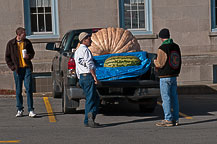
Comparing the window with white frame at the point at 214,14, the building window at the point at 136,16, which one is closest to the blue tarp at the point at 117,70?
the building window at the point at 136,16

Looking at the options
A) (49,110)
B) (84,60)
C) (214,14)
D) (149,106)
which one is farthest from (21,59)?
(214,14)

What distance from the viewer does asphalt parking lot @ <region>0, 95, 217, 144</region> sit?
7.89 m

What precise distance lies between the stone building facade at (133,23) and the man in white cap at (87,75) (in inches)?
307

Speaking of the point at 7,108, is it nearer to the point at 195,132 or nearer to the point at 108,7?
the point at 195,132

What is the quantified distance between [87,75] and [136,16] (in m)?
8.99

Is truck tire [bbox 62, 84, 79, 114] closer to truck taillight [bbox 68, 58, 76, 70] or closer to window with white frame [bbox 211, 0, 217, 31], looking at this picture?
truck taillight [bbox 68, 58, 76, 70]

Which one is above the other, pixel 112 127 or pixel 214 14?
pixel 214 14

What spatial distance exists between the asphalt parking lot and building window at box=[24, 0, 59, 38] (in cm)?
524

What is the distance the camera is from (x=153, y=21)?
1706 cm

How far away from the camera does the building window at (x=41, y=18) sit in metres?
16.9

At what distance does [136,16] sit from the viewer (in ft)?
57.4

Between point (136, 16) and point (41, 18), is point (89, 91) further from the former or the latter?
point (136, 16)

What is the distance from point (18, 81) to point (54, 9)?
717 cm

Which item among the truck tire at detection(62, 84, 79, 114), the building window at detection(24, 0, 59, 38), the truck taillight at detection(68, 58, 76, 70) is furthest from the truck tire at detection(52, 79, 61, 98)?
the building window at detection(24, 0, 59, 38)
